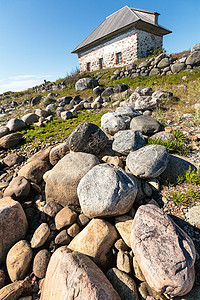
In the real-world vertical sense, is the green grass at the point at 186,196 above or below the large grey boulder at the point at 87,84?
below

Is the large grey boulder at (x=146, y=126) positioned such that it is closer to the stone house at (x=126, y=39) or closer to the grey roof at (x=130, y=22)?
the stone house at (x=126, y=39)

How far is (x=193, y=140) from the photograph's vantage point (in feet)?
11.7

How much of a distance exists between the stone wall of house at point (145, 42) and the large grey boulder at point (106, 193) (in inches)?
629

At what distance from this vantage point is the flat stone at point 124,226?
6.89 ft

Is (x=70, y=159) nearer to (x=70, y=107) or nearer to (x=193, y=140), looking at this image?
(x=193, y=140)

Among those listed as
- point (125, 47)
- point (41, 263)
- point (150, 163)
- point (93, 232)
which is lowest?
point (41, 263)

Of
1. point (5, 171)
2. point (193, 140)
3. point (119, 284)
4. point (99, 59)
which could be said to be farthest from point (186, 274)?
point (99, 59)

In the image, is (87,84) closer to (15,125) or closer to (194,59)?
(194,59)

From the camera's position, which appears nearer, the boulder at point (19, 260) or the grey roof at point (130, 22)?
the boulder at point (19, 260)

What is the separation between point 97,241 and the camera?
201 cm

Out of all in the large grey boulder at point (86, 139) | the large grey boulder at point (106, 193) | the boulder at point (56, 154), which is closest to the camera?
the large grey boulder at point (106, 193)

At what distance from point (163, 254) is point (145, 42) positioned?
18278 mm

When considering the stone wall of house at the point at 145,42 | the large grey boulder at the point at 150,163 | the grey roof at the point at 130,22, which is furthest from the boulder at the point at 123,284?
the grey roof at the point at 130,22

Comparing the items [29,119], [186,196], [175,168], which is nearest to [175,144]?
[175,168]
